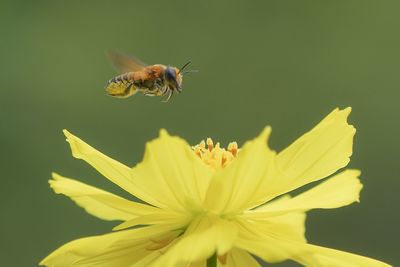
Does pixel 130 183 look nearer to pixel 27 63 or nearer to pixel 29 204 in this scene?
pixel 29 204

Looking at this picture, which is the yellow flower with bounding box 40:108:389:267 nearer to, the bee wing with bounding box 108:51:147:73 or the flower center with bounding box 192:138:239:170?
the flower center with bounding box 192:138:239:170

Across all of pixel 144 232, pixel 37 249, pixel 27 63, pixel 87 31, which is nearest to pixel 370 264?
pixel 144 232

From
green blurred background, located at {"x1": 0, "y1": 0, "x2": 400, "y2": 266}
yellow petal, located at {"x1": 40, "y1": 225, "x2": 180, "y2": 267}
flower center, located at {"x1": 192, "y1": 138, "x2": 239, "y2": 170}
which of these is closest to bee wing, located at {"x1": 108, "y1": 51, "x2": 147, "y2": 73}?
flower center, located at {"x1": 192, "y1": 138, "x2": 239, "y2": 170}

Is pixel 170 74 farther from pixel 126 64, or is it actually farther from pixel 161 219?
pixel 161 219

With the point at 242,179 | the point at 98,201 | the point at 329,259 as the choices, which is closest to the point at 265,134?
the point at 242,179

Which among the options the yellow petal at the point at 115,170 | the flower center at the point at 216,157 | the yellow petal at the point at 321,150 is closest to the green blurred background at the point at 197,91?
the flower center at the point at 216,157

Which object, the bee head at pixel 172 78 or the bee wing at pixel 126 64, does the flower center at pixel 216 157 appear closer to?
the bee head at pixel 172 78
